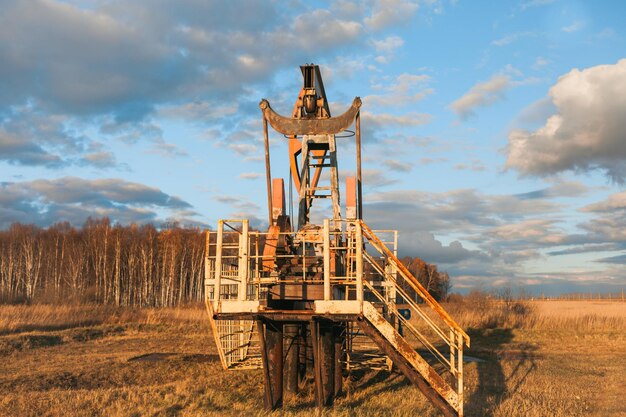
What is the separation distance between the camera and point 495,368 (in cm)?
1917

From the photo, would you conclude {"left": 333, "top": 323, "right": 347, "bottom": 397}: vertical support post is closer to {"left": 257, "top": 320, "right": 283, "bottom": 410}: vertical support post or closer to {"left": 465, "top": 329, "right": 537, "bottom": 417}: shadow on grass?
{"left": 257, "top": 320, "right": 283, "bottom": 410}: vertical support post

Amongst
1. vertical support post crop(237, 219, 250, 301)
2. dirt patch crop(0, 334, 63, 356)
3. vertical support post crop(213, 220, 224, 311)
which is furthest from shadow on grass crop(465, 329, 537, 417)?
dirt patch crop(0, 334, 63, 356)

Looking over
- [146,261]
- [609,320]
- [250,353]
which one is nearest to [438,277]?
[146,261]

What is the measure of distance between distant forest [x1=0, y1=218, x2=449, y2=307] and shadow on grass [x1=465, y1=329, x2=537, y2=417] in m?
35.2

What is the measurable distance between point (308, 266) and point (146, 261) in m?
54.6

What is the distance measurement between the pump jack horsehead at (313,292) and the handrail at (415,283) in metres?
0.03

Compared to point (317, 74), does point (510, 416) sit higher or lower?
lower

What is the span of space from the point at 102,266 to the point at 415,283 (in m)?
60.5

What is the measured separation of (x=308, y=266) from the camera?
12.6 m

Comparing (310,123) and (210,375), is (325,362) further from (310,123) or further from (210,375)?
(310,123)

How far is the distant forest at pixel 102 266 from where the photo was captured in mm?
59875

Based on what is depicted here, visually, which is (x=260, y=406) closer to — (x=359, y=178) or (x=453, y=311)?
(x=359, y=178)

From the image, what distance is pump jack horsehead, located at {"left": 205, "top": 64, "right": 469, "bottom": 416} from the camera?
10172mm

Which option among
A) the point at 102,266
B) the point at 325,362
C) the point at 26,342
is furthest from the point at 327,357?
the point at 102,266
